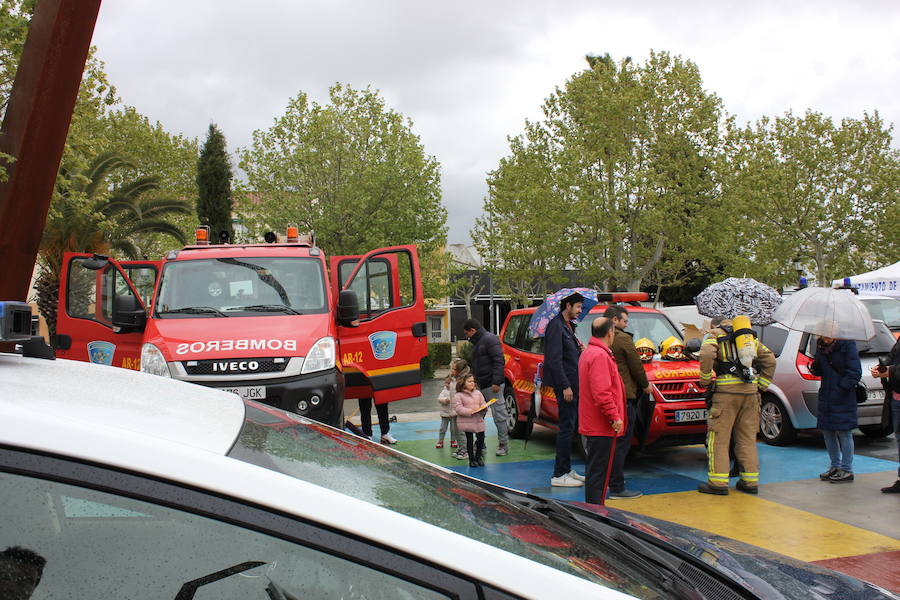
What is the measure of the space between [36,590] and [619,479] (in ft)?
21.5

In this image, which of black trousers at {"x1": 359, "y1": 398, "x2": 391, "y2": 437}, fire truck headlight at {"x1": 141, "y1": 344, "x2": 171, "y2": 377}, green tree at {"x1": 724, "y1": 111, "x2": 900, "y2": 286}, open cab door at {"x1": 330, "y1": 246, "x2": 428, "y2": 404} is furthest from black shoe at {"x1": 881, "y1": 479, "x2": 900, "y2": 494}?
green tree at {"x1": 724, "y1": 111, "x2": 900, "y2": 286}

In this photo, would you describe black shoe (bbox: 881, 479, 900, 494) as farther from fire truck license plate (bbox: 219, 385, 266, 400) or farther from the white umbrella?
fire truck license plate (bbox: 219, 385, 266, 400)

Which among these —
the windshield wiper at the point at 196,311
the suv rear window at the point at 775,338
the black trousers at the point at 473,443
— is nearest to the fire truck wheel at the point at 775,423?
the suv rear window at the point at 775,338

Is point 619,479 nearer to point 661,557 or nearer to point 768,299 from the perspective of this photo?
point 768,299

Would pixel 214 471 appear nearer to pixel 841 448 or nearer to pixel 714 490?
pixel 714 490

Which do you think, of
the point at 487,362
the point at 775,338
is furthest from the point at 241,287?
the point at 775,338

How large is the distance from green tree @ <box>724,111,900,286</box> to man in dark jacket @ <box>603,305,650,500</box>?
78.2 feet

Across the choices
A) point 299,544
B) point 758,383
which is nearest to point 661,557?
point 299,544

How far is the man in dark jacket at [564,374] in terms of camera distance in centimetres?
741

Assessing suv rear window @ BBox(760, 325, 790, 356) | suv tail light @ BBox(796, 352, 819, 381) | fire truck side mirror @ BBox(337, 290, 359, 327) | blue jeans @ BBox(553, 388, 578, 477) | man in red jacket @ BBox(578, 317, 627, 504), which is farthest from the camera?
suv rear window @ BBox(760, 325, 790, 356)

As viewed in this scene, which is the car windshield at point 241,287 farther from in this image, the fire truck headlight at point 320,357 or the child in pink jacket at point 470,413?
the child in pink jacket at point 470,413

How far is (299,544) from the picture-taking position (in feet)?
4.48

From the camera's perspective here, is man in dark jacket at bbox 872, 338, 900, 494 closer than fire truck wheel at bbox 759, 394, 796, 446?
Yes

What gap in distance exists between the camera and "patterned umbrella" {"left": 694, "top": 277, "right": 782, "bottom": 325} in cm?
738
